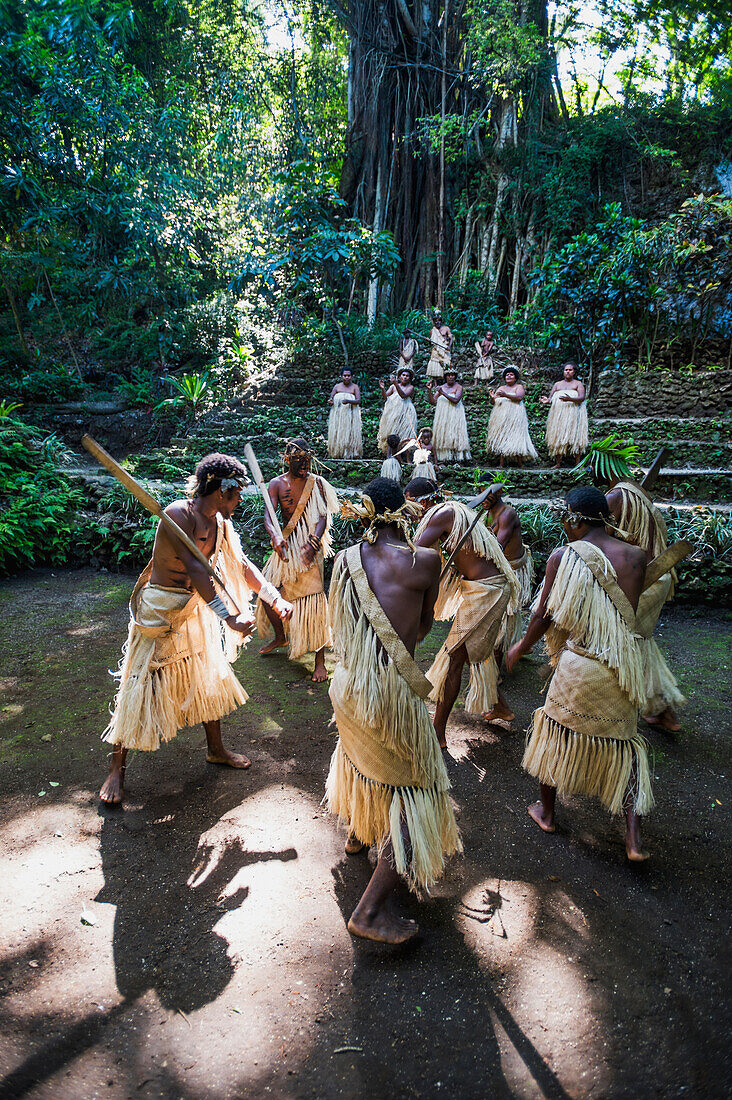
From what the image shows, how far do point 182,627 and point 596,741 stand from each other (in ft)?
6.87

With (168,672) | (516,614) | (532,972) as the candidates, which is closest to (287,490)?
(516,614)

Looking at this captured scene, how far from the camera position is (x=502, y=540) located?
449cm

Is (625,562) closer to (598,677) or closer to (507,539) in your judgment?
(598,677)

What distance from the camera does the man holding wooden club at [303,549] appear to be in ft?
15.8

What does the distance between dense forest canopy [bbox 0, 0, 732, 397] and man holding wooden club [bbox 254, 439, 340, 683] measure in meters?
9.22

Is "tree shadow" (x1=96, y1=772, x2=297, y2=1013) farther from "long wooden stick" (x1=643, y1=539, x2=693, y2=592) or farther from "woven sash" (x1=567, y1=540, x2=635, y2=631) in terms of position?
"long wooden stick" (x1=643, y1=539, x2=693, y2=592)

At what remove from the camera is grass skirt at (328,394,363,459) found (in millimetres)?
10602

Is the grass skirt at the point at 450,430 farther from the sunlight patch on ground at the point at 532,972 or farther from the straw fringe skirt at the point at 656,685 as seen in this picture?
the sunlight patch on ground at the point at 532,972

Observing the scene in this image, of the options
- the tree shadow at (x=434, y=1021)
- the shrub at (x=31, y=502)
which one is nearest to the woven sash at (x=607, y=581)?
the tree shadow at (x=434, y=1021)

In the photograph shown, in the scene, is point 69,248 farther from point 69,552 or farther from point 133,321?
point 69,552

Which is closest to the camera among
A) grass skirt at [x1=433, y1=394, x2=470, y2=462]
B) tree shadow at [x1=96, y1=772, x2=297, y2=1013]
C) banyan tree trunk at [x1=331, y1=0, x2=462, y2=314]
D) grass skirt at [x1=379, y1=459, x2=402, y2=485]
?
tree shadow at [x1=96, y1=772, x2=297, y2=1013]

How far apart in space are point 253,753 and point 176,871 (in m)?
1.03

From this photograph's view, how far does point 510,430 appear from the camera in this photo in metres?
9.68

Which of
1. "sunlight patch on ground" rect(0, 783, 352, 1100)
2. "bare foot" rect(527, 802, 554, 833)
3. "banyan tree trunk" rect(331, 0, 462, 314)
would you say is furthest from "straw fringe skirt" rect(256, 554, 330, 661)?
"banyan tree trunk" rect(331, 0, 462, 314)
